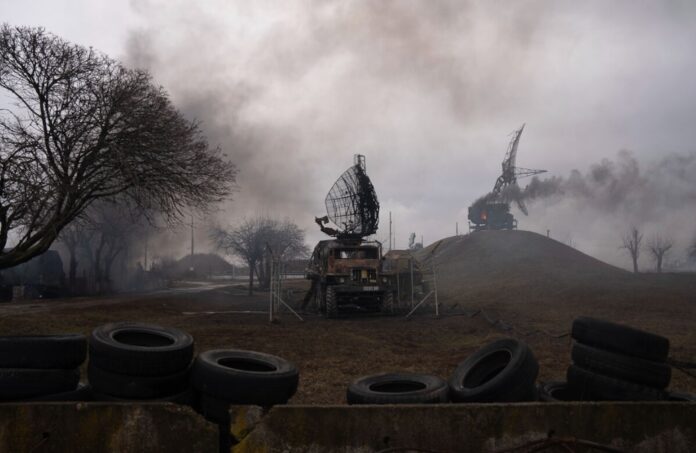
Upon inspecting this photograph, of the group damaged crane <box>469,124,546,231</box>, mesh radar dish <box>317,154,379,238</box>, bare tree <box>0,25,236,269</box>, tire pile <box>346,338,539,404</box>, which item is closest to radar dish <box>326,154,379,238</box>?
mesh radar dish <box>317,154,379,238</box>

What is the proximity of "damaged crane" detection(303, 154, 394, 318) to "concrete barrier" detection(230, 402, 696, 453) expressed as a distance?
50.6ft

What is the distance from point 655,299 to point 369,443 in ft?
76.0

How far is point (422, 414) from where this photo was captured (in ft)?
11.1

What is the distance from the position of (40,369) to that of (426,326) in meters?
13.2

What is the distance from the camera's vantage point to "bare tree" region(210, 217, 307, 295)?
42375 mm

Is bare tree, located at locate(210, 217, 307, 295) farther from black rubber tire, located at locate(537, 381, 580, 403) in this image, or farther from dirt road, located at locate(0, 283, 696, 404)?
black rubber tire, located at locate(537, 381, 580, 403)

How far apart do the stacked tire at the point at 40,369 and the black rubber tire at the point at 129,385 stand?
22 cm

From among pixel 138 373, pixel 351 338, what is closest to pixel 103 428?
pixel 138 373

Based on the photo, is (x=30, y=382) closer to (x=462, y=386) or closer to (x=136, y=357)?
(x=136, y=357)

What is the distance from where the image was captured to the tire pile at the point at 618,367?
4.68m

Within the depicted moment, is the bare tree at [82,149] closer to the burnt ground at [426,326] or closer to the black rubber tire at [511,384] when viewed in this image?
the burnt ground at [426,326]

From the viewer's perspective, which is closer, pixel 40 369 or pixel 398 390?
pixel 40 369

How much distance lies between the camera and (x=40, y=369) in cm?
438

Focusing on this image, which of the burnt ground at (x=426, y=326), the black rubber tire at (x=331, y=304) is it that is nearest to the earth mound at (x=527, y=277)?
the burnt ground at (x=426, y=326)
